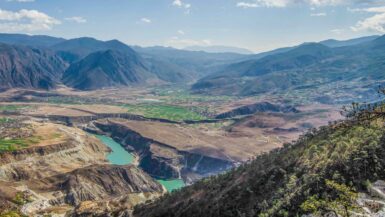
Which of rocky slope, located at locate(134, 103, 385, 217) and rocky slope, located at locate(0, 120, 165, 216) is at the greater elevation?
rocky slope, located at locate(134, 103, 385, 217)

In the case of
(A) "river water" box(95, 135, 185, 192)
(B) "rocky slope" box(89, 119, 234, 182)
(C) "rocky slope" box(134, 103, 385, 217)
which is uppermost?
(C) "rocky slope" box(134, 103, 385, 217)

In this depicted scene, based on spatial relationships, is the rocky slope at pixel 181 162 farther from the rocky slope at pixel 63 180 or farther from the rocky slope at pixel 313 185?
the rocky slope at pixel 313 185

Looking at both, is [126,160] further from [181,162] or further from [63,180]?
[63,180]

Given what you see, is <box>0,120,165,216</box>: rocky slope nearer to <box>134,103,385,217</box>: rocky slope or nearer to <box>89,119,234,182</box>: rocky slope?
<box>89,119,234,182</box>: rocky slope

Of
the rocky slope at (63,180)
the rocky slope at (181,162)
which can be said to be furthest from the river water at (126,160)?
the rocky slope at (63,180)

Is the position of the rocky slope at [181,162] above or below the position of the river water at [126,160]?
above

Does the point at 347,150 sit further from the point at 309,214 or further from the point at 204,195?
the point at 204,195

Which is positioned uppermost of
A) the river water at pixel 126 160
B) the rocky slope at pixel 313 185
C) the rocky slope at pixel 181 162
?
the rocky slope at pixel 313 185

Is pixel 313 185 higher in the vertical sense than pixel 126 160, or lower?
higher

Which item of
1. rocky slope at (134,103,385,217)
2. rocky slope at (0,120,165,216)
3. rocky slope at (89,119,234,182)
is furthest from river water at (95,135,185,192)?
rocky slope at (134,103,385,217)

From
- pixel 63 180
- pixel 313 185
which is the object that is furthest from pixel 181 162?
pixel 313 185

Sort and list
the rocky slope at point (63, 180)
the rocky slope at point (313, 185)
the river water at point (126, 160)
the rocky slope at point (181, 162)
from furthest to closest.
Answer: the rocky slope at point (181, 162) → the river water at point (126, 160) → the rocky slope at point (63, 180) → the rocky slope at point (313, 185)
